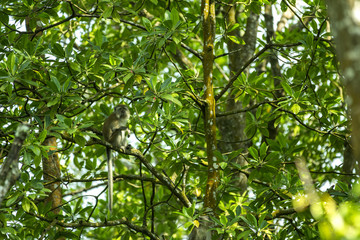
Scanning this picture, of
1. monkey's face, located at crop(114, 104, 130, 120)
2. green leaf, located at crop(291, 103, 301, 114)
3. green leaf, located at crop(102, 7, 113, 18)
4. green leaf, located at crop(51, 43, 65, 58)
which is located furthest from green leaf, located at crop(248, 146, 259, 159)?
monkey's face, located at crop(114, 104, 130, 120)

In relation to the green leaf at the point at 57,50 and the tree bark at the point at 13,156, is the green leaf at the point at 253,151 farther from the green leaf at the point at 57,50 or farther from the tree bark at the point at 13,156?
the tree bark at the point at 13,156

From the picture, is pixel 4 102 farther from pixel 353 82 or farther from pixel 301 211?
pixel 353 82

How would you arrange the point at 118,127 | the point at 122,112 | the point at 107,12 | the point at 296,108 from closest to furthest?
1. the point at 296,108
2. the point at 107,12
3. the point at 122,112
4. the point at 118,127

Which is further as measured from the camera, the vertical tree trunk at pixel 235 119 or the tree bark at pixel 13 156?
the vertical tree trunk at pixel 235 119

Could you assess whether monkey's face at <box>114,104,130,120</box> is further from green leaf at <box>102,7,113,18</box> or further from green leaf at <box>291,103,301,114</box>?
green leaf at <box>291,103,301,114</box>

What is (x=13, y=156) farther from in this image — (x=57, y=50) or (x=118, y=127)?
(x=118, y=127)

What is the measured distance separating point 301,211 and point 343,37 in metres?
2.76

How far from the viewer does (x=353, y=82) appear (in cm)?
123

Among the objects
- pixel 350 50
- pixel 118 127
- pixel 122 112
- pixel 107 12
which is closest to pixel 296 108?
pixel 107 12

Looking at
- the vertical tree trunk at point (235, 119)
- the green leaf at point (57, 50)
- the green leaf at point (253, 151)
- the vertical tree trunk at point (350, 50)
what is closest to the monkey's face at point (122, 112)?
the vertical tree trunk at point (235, 119)

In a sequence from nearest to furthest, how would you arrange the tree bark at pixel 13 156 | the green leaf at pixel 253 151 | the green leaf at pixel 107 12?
1. the tree bark at pixel 13 156
2. the green leaf at pixel 253 151
3. the green leaf at pixel 107 12

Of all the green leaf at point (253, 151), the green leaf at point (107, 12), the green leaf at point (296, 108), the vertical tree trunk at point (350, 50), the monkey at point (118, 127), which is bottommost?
the vertical tree trunk at point (350, 50)

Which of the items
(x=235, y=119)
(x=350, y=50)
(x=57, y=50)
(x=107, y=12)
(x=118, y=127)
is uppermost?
(x=235, y=119)

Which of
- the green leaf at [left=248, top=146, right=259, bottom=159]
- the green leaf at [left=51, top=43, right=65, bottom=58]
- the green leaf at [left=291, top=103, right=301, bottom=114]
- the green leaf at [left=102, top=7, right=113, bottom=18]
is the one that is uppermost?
the green leaf at [left=102, top=7, right=113, bottom=18]
